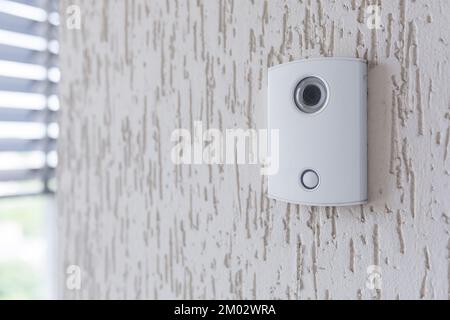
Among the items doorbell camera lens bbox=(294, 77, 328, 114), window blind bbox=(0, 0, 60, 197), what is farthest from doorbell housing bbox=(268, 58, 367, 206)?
window blind bbox=(0, 0, 60, 197)

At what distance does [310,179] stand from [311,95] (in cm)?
6

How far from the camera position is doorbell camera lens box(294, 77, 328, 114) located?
11.1 inches

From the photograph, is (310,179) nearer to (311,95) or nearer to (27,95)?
(311,95)

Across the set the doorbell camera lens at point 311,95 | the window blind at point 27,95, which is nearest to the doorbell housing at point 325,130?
the doorbell camera lens at point 311,95

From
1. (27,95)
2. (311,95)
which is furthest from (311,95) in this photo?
(27,95)

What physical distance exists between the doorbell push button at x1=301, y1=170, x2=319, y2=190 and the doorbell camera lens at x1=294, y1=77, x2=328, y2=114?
0.15ft

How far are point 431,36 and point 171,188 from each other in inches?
10.0

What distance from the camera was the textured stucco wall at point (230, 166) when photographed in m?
0.27

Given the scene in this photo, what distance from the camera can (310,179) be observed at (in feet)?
0.94

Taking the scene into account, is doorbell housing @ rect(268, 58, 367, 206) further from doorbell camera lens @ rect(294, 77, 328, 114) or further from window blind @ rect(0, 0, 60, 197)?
window blind @ rect(0, 0, 60, 197)

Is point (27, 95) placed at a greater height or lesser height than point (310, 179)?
greater
